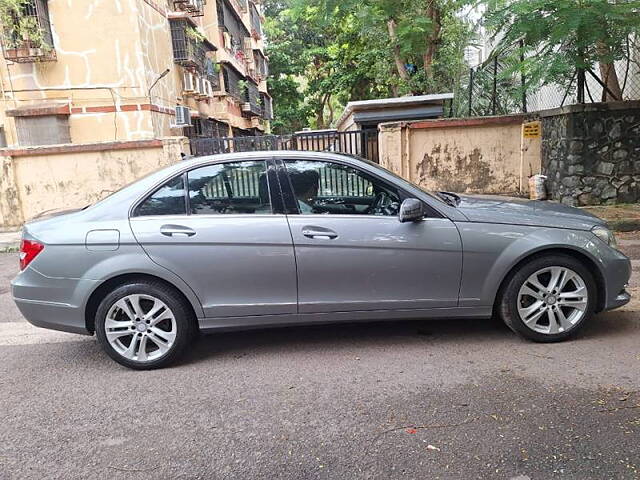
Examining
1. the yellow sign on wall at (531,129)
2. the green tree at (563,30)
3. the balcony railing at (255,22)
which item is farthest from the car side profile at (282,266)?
the balcony railing at (255,22)

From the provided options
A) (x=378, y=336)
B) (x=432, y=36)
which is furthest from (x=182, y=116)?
(x=378, y=336)

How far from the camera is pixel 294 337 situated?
4457 mm

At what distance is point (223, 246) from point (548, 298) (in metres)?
2.49

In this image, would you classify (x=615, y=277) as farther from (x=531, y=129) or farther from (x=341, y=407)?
(x=531, y=129)

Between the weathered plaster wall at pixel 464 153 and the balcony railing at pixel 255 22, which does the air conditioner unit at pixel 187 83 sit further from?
the balcony railing at pixel 255 22

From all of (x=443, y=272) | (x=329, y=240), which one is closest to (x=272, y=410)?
(x=329, y=240)

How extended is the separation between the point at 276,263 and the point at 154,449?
4.96ft

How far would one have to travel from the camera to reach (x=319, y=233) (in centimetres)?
389

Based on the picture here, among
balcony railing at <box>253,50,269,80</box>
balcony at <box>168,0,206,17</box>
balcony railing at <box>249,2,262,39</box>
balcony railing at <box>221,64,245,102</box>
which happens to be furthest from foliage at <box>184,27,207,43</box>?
balcony railing at <box>249,2,262,39</box>

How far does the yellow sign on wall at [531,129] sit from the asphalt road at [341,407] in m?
6.74

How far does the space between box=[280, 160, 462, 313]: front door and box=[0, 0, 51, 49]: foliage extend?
12.6 meters

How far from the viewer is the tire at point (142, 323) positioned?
3861mm

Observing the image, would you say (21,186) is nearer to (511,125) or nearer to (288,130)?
(511,125)

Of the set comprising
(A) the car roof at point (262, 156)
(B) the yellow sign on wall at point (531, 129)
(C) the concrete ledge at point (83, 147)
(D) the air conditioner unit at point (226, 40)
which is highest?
(D) the air conditioner unit at point (226, 40)
